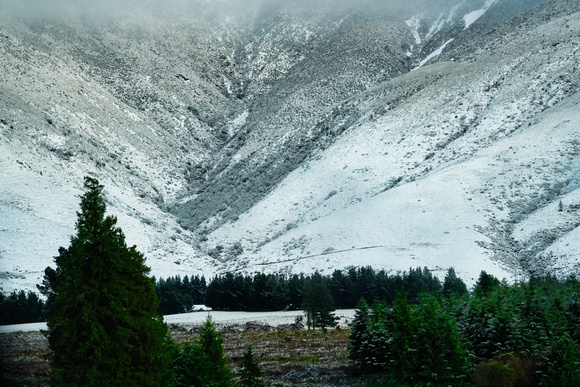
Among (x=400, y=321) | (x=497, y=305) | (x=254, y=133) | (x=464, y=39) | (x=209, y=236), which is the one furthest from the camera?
(x=464, y=39)

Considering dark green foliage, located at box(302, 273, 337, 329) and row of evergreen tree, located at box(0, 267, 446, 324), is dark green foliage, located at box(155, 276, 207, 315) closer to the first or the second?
row of evergreen tree, located at box(0, 267, 446, 324)

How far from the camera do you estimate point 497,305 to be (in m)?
32.9

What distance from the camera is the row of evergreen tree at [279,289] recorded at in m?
62.9

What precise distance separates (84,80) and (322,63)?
63.3 metres

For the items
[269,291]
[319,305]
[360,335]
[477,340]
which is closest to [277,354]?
[360,335]

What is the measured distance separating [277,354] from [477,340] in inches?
558

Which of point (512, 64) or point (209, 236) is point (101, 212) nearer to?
point (209, 236)

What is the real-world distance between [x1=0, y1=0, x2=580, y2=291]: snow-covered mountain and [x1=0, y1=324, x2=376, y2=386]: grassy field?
21.8m

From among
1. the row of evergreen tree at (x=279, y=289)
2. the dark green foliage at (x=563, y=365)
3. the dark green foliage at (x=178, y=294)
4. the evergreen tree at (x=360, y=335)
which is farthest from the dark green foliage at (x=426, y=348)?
the dark green foliage at (x=178, y=294)

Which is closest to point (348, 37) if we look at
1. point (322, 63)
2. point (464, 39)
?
point (322, 63)

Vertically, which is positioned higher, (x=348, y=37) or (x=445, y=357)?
(x=348, y=37)

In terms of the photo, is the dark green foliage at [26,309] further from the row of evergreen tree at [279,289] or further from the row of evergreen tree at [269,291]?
the row of evergreen tree at [279,289]

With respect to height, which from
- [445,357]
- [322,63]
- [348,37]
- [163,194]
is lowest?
[445,357]

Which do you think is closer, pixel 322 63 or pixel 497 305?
pixel 497 305
